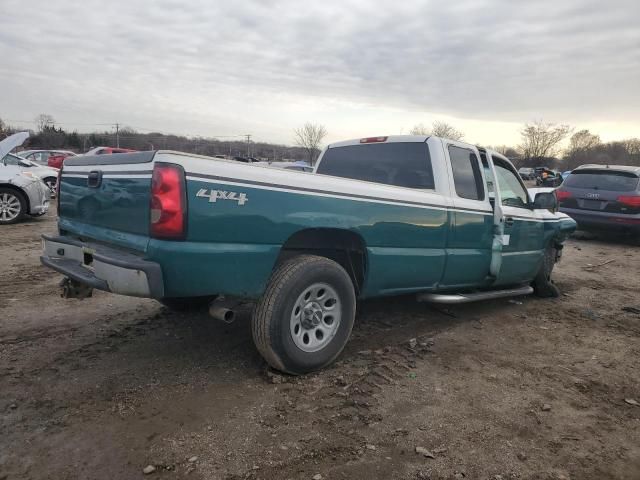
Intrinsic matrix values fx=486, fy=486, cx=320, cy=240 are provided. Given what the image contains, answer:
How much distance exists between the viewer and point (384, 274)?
3.97m

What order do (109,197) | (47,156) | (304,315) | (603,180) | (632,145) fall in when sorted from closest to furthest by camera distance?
1. (109,197)
2. (304,315)
3. (603,180)
4. (47,156)
5. (632,145)

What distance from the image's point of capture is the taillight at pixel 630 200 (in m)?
10.0

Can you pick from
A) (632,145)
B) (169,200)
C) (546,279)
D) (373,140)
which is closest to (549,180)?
(546,279)

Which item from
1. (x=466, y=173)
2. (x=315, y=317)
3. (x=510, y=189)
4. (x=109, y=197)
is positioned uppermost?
(x=466, y=173)

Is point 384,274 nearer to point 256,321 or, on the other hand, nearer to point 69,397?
point 256,321

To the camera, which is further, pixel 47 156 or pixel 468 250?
pixel 47 156

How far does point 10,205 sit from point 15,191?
326mm

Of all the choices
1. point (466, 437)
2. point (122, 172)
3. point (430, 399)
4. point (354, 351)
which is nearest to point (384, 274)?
point (354, 351)

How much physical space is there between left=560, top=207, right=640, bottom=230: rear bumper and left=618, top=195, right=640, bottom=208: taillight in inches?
9.7

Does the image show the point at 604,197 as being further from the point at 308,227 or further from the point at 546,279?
the point at 308,227

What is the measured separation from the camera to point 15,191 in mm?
10266

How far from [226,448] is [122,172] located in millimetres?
1826

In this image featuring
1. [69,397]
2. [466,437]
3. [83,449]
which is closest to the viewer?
[83,449]

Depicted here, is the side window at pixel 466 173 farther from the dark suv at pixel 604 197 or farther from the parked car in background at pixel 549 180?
the parked car in background at pixel 549 180
